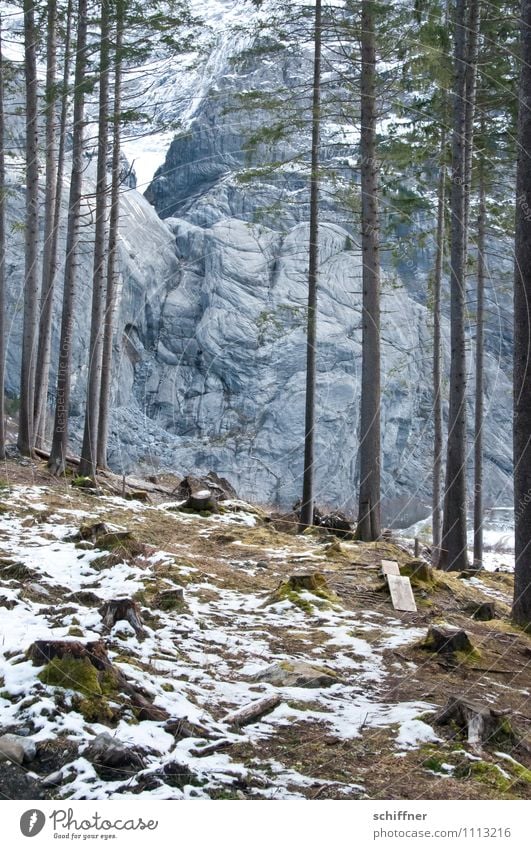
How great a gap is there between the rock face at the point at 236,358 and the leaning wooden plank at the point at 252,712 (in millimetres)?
26353

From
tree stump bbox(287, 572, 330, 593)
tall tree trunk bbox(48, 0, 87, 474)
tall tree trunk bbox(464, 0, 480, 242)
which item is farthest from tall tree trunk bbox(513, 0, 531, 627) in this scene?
tall tree trunk bbox(48, 0, 87, 474)

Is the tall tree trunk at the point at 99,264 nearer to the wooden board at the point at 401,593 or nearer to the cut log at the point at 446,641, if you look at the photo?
the wooden board at the point at 401,593

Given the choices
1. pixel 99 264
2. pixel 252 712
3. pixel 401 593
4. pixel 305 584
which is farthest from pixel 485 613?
pixel 99 264

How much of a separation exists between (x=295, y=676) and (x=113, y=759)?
147 cm

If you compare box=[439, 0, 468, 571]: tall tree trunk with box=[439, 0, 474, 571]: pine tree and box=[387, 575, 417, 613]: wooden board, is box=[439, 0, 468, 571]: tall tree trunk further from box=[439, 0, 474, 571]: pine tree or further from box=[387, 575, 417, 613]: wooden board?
box=[387, 575, 417, 613]: wooden board

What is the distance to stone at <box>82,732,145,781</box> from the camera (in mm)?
3201

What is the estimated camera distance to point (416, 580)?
24.5 ft

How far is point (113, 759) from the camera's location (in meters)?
3.23

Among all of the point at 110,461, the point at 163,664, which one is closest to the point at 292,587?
the point at 163,664

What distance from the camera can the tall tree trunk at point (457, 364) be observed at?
10109mm

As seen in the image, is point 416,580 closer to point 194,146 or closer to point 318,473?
point 318,473

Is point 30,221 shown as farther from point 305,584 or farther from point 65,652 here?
point 65,652

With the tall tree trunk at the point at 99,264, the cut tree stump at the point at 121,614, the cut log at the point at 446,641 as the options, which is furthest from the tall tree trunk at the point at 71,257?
the cut log at the point at 446,641
